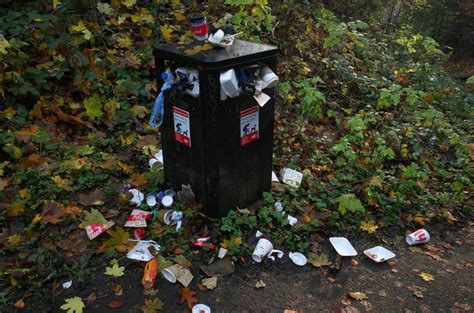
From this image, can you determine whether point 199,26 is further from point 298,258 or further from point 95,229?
point 298,258

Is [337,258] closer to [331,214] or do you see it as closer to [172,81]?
[331,214]

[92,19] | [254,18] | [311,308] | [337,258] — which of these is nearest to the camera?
[311,308]

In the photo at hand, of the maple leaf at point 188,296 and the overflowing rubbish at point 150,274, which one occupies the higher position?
the overflowing rubbish at point 150,274

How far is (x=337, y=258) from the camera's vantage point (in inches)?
122

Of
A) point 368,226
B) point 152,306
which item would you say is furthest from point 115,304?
point 368,226

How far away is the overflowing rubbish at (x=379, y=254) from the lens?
314cm

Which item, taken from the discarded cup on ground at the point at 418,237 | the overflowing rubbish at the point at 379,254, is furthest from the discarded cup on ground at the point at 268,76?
the discarded cup on ground at the point at 418,237

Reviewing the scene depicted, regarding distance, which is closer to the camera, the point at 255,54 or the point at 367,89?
the point at 255,54

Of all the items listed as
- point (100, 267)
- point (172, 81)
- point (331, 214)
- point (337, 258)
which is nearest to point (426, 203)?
point (331, 214)

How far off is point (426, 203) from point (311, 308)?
2.08 meters

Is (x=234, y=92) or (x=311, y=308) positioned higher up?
(x=234, y=92)

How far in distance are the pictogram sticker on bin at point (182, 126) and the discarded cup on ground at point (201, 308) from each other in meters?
1.26

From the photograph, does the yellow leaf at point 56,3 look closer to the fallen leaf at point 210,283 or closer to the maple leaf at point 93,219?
the maple leaf at point 93,219

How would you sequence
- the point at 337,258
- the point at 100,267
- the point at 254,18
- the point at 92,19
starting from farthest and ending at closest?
the point at 254,18, the point at 92,19, the point at 337,258, the point at 100,267
